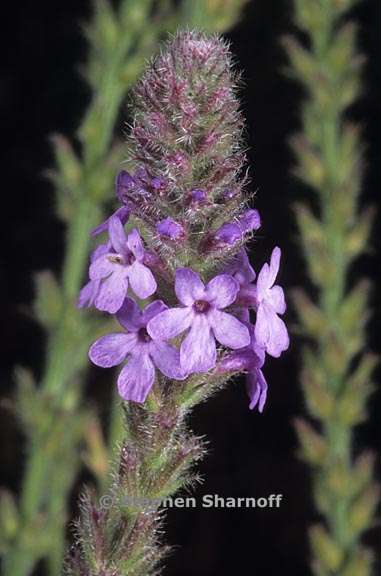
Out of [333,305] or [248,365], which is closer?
[248,365]

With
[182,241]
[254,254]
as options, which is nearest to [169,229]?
[182,241]

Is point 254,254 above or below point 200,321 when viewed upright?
above

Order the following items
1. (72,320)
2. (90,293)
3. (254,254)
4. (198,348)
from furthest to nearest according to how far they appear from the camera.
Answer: (254,254), (72,320), (90,293), (198,348)

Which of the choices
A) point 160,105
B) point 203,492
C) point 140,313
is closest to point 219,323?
point 140,313

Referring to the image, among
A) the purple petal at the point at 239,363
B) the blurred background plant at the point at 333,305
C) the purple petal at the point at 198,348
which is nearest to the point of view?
the purple petal at the point at 198,348

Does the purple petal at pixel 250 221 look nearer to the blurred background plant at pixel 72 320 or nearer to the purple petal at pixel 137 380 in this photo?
the purple petal at pixel 137 380

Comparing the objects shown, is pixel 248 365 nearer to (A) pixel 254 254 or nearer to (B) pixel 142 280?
(B) pixel 142 280

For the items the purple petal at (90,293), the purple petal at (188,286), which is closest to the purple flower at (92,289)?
the purple petal at (90,293)

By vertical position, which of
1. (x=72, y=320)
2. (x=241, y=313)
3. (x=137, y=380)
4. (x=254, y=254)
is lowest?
(x=137, y=380)
